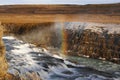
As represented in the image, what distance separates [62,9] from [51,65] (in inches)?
20.9

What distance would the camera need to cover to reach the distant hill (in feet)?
8.96

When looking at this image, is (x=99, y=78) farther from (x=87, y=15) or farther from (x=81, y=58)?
(x=87, y=15)

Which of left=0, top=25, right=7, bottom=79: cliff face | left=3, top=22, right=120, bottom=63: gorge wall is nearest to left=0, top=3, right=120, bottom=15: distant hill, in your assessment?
left=3, top=22, right=120, bottom=63: gorge wall

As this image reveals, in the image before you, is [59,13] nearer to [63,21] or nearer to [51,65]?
[63,21]

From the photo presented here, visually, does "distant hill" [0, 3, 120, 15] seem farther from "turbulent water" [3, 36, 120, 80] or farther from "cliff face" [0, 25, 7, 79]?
"cliff face" [0, 25, 7, 79]

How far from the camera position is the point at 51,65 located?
2.73 m

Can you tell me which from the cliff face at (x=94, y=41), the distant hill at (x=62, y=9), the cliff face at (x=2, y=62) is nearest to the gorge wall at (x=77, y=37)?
the cliff face at (x=94, y=41)

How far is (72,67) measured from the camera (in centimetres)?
266

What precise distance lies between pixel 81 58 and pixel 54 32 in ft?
1.19

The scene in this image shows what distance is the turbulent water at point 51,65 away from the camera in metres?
2.56

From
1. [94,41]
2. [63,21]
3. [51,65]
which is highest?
[63,21]

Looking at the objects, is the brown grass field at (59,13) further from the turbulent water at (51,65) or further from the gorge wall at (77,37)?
the turbulent water at (51,65)

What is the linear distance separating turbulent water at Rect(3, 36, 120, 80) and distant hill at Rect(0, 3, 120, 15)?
32 centimetres

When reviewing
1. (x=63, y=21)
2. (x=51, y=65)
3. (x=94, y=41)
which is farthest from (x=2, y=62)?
(x=94, y=41)
